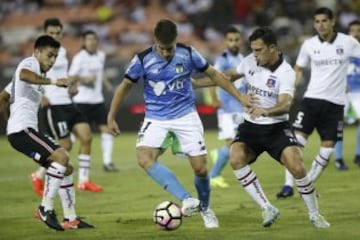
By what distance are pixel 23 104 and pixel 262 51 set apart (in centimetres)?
283

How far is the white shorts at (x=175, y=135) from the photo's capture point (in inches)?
393

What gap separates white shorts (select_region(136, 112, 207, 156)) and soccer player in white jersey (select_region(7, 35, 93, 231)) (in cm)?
98

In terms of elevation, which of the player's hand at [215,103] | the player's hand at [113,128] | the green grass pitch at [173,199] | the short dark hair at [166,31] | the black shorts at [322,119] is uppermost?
the short dark hair at [166,31]

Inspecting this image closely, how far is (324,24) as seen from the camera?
41.0ft

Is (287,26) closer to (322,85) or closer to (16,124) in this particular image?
(322,85)

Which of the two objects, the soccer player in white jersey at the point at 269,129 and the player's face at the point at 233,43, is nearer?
the soccer player in white jersey at the point at 269,129

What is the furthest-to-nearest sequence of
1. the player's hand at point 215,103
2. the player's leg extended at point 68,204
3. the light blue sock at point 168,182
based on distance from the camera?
the player's hand at point 215,103, the player's leg extended at point 68,204, the light blue sock at point 168,182

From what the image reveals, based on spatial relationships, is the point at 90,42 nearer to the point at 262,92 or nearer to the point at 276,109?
the point at 262,92

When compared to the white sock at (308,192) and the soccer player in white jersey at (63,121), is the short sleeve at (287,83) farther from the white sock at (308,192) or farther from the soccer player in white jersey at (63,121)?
the soccer player in white jersey at (63,121)

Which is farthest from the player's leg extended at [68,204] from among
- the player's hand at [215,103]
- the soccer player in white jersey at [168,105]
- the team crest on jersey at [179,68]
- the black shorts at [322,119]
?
the player's hand at [215,103]

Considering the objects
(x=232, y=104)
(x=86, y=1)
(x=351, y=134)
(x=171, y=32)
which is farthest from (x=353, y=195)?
(x=86, y=1)

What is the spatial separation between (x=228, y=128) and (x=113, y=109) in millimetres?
4509

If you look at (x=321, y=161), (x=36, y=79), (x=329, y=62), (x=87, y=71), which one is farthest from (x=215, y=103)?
(x=36, y=79)

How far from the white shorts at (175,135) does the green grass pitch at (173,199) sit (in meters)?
0.93
